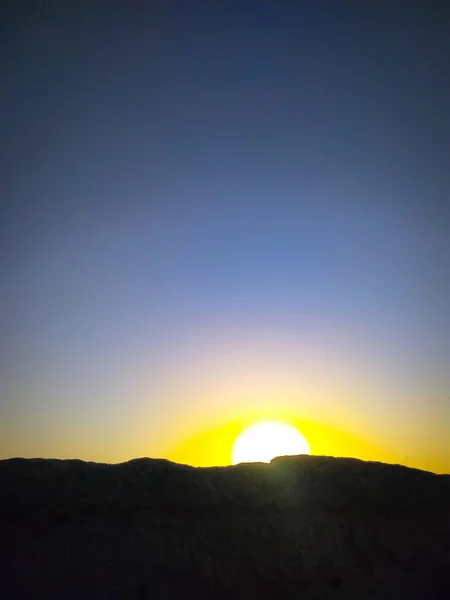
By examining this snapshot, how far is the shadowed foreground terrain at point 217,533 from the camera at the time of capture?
1312cm

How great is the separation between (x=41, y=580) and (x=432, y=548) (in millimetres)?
11379

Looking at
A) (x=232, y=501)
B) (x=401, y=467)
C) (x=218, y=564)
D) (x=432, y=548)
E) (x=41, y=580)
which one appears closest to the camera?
(x=41, y=580)

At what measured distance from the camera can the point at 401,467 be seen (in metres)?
16.7

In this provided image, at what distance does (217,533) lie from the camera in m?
14.1

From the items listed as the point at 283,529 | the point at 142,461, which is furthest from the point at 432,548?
the point at 142,461

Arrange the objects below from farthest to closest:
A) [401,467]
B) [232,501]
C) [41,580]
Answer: [401,467] < [232,501] < [41,580]

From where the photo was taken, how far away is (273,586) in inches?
538

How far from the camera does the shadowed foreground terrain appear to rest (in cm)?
1312

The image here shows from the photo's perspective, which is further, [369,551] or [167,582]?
[369,551]

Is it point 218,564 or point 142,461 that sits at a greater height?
point 142,461

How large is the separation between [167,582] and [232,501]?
106 inches

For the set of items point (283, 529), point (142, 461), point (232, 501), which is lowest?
point (283, 529)

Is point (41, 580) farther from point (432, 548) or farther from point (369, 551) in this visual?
point (432, 548)

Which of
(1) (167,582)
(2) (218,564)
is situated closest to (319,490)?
(2) (218,564)
